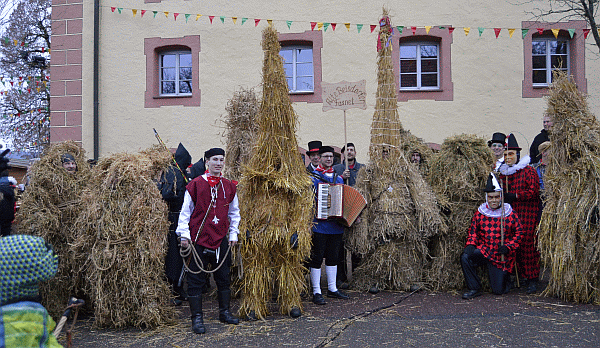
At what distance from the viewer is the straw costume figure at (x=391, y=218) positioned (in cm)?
691

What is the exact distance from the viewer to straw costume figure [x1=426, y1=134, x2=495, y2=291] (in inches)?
277

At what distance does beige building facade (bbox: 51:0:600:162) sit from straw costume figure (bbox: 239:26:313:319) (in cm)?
636

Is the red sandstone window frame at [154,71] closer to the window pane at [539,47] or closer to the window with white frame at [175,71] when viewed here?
the window with white frame at [175,71]

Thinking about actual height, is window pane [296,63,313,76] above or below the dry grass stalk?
above

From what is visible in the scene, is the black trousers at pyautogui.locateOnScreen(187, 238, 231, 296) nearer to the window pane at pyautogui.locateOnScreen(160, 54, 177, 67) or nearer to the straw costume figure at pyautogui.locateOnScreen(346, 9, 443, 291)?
the straw costume figure at pyautogui.locateOnScreen(346, 9, 443, 291)

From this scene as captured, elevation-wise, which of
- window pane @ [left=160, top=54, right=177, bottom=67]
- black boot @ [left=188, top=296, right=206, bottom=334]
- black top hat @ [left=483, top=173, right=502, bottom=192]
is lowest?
black boot @ [left=188, top=296, right=206, bottom=334]

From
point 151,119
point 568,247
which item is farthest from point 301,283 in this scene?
point 151,119

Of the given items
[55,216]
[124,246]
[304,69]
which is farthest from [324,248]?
[304,69]

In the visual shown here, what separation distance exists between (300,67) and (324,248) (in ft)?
22.9

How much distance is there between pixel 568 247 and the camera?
608cm

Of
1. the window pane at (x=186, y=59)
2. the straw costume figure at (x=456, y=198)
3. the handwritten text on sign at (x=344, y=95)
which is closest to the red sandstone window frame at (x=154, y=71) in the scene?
the window pane at (x=186, y=59)

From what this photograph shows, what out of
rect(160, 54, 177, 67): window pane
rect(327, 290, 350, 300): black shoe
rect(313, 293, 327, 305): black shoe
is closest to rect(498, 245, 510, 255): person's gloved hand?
rect(327, 290, 350, 300): black shoe

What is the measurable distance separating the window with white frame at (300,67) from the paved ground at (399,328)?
7.28 meters

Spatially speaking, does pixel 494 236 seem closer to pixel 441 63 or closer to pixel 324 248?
pixel 324 248
